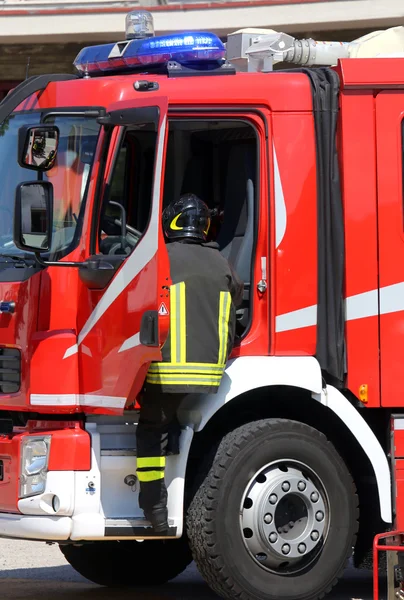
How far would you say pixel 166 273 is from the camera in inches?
223

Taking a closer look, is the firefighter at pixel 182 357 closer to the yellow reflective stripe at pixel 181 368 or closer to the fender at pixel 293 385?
the yellow reflective stripe at pixel 181 368

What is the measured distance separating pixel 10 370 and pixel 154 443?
2.78 feet

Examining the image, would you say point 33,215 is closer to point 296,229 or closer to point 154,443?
point 154,443

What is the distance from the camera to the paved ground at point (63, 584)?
7.15 m

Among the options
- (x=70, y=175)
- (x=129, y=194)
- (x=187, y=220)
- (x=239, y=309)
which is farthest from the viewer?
(x=129, y=194)

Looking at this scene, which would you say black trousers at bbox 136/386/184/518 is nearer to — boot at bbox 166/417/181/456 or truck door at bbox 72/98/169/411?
boot at bbox 166/417/181/456

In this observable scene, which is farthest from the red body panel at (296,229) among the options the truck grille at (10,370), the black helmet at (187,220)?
the truck grille at (10,370)

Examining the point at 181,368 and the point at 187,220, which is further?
the point at 187,220

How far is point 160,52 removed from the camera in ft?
A: 20.6

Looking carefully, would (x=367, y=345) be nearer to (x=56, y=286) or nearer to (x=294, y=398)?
(x=294, y=398)

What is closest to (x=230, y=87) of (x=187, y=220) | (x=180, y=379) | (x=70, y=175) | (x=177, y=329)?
(x=187, y=220)

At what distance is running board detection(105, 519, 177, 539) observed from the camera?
5801 millimetres

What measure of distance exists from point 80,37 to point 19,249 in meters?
8.51

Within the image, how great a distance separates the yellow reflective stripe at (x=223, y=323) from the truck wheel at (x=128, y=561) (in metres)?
2.01
